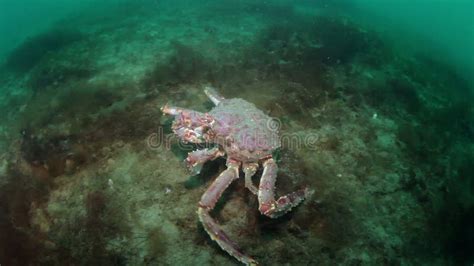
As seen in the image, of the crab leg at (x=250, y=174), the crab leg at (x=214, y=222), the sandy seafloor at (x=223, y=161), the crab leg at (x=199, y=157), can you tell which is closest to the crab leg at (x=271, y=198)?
the crab leg at (x=250, y=174)

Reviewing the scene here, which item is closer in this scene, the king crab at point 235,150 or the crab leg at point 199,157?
the king crab at point 235,150

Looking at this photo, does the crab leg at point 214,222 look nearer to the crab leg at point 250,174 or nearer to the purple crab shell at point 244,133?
the crab leg at point 250,174

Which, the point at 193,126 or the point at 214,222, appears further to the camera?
the point at 193,126

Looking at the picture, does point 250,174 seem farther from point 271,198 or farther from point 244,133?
point 244,133

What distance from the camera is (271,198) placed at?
4.77 meters

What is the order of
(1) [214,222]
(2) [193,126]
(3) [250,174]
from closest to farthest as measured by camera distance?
1. (1) [214,222]
2. (3) [250,174]
3. (2) [193,126]

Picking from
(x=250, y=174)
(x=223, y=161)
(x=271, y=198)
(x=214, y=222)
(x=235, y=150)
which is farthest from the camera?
(x=223, y=161)

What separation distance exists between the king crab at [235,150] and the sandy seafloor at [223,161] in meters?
0.45

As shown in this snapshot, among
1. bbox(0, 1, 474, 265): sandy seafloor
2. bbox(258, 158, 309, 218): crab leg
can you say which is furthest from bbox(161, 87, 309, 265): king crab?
bbox(0, 1, 474, 265): sandy seafloor

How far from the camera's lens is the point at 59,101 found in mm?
7531

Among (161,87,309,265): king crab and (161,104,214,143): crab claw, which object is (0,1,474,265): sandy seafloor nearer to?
(161,87,309,265): king crab

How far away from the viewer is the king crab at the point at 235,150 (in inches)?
186

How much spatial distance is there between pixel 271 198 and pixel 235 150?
91 cm

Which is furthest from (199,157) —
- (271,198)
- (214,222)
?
(271,198)
